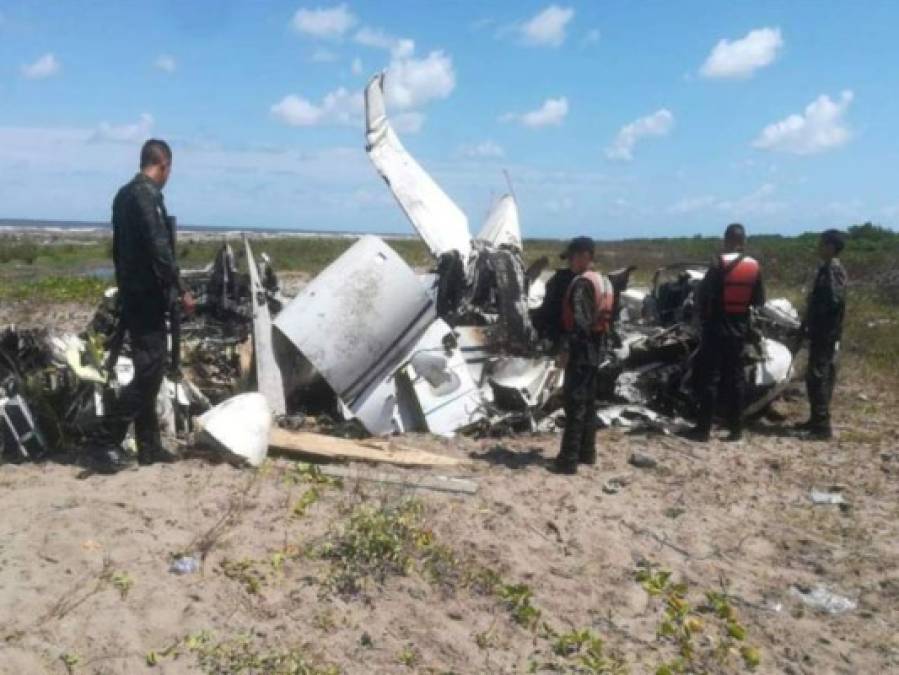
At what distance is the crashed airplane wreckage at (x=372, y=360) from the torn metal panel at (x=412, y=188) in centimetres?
6

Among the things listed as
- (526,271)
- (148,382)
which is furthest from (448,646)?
(526,271)

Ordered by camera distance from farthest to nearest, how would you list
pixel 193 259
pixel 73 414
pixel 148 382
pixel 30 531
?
pixel 193 259 < pixel 73 414 < pixel 148 382 < pixel 30 531

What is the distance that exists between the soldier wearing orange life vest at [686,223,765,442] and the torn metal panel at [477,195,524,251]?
262cm

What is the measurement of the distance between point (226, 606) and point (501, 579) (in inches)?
56.3

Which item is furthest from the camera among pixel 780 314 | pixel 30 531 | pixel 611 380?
pixel 780 314

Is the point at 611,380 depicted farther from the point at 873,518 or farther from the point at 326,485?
the point at 326,485

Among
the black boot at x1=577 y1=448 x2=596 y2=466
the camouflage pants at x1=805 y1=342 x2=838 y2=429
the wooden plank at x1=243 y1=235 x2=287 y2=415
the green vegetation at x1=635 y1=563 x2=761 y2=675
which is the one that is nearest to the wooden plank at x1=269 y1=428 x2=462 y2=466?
the wooden plank at x1=243 y1=235 x2=287 y2=415

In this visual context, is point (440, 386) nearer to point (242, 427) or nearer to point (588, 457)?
point (588, 457)

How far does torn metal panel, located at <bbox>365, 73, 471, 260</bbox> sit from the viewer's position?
29.3 feet

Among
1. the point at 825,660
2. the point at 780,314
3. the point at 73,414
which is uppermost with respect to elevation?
the point at 780,314

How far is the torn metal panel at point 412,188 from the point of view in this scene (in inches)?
351

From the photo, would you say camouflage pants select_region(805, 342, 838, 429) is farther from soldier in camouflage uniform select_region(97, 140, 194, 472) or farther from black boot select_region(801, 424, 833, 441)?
soldier in camouflage uniform select_region(97, 140, 194, 472)

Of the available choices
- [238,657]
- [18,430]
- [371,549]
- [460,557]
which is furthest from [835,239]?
[18,430]

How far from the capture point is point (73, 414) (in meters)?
5.80
